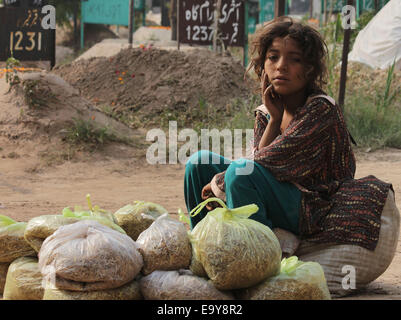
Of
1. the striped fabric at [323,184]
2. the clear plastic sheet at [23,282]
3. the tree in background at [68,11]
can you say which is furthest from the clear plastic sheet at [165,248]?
the tree in background at [68,11]

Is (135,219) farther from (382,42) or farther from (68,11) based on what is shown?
(68,11)

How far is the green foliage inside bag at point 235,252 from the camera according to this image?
88.2 inches

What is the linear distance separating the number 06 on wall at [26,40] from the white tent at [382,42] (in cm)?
640

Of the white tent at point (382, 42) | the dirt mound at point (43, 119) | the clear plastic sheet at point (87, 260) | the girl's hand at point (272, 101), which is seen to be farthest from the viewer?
the white tent at point (382, 42)

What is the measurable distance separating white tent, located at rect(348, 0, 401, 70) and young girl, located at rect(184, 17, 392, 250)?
29.1 ft

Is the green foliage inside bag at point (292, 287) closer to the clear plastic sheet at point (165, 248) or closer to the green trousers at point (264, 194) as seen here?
the clear plastic sheet at point (165, 248)

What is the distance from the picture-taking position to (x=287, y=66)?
3021 millimetres

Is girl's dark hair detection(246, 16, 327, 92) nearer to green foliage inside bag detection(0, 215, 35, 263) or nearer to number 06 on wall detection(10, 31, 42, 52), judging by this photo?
green foliage inside bag detection(0, 215, 35, 263)

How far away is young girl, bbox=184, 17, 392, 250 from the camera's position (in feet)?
9.66

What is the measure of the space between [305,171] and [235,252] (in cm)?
87

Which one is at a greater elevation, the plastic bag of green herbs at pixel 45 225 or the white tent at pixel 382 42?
the white tent at pixel 382 42

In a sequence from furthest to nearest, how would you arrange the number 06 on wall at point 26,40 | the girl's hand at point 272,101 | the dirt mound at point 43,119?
1. the number 06 on wall at point 26,40
2. the dirt mound at point 43,119
3. the girl's hand at point 272,101

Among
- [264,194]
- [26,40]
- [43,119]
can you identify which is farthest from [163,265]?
[26,40]
